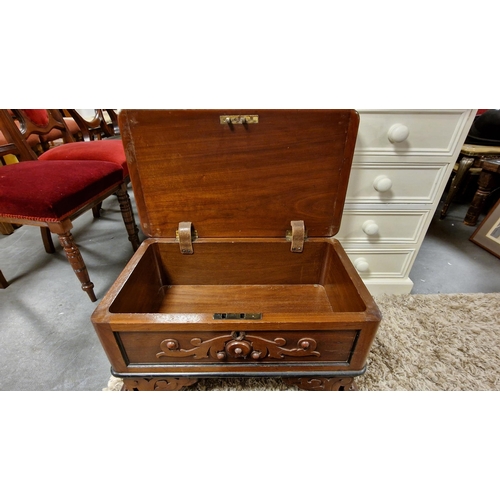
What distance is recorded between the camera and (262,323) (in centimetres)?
42

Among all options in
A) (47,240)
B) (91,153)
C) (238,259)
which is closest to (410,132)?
(238,259)

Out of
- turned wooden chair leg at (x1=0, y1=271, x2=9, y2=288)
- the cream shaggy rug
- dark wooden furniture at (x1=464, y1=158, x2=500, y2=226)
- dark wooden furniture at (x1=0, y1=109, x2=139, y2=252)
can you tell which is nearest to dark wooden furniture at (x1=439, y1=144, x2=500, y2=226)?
dark wooden furniture at (x1=464, y1=158, x2=500, y2=226)

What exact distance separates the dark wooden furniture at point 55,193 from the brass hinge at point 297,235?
0.69 metres

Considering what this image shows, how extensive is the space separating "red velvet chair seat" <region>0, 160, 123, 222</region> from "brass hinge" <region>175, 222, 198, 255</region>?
1.44ft

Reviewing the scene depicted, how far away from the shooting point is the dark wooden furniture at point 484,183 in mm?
1269

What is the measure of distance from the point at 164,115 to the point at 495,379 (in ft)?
3.48

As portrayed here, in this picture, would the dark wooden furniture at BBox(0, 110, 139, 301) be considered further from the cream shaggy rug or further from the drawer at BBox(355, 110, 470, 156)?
the drawer at BBox(355, 110, 470, 156)

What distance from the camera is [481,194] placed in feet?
4.60

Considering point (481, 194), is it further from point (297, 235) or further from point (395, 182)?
point (297, 235)

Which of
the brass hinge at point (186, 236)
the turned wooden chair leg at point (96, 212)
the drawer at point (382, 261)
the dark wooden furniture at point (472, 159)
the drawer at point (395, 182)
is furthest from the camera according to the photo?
the turned wooden chair leg at point (96, 212)

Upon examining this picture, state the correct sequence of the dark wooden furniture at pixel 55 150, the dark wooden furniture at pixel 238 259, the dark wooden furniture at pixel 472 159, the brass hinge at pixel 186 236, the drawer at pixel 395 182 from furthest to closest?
the dark wooden furniture at pixel 472 159 < the dark wooden furniture at pixel 55 150 < the drawer at pixel 395 182 < the brass hinge at pixel 186 236 < the dark wooden furniture at pixel 238 259

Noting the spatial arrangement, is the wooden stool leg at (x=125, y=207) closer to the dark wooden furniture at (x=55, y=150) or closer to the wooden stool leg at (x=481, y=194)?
the dark wooden furniture at (x=55, y=150)

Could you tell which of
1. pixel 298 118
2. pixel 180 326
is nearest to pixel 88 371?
pixel 180 326

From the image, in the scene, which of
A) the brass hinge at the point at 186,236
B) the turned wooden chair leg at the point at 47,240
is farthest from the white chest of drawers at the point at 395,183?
the turned wooden chair leg at the point at 47,240
